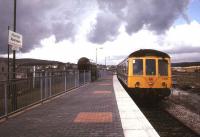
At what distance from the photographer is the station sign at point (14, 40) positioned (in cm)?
1291

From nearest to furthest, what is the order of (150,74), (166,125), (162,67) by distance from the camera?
(166,125)
(150,74)
(162,67)

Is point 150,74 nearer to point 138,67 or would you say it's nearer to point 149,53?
point 138,67

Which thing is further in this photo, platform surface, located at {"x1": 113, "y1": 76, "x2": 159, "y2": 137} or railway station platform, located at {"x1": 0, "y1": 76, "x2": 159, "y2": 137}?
railway station platform, located at {"x1": 0, "y1": 76, "x2": 159, "y2": 137}

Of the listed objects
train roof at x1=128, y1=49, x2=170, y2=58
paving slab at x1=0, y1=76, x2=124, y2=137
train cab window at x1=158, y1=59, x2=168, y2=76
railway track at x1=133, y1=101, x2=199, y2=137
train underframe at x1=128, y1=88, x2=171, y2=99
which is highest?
train roof at x1=128, y1=49, x2=170, y2=58

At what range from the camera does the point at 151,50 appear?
22.4m

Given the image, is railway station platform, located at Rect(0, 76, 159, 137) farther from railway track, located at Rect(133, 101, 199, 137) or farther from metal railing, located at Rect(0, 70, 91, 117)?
railway track, located at Rect(133, 101, 199, 137)

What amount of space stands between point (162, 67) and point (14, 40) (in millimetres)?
11065

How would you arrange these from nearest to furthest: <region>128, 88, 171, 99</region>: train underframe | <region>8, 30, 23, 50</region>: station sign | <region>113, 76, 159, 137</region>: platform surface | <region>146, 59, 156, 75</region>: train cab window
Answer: <region>113, 76, 159, 137</region>: platform surface → <region>8, 30, 23, 50</region>: station sign → <region>128, 88, 171, 99</region>: train underframe → <region>146, 59, 156, 75</region>: train cab window

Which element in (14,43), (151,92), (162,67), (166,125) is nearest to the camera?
(14,43)

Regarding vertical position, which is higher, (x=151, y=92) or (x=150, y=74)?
(x=150, y=74)

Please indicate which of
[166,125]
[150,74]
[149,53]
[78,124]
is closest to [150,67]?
[150,74]

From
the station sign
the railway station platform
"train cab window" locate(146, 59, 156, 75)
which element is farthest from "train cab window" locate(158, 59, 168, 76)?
the station sign

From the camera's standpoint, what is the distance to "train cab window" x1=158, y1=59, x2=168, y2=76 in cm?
2202

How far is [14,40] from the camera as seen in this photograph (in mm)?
Result: 13383
